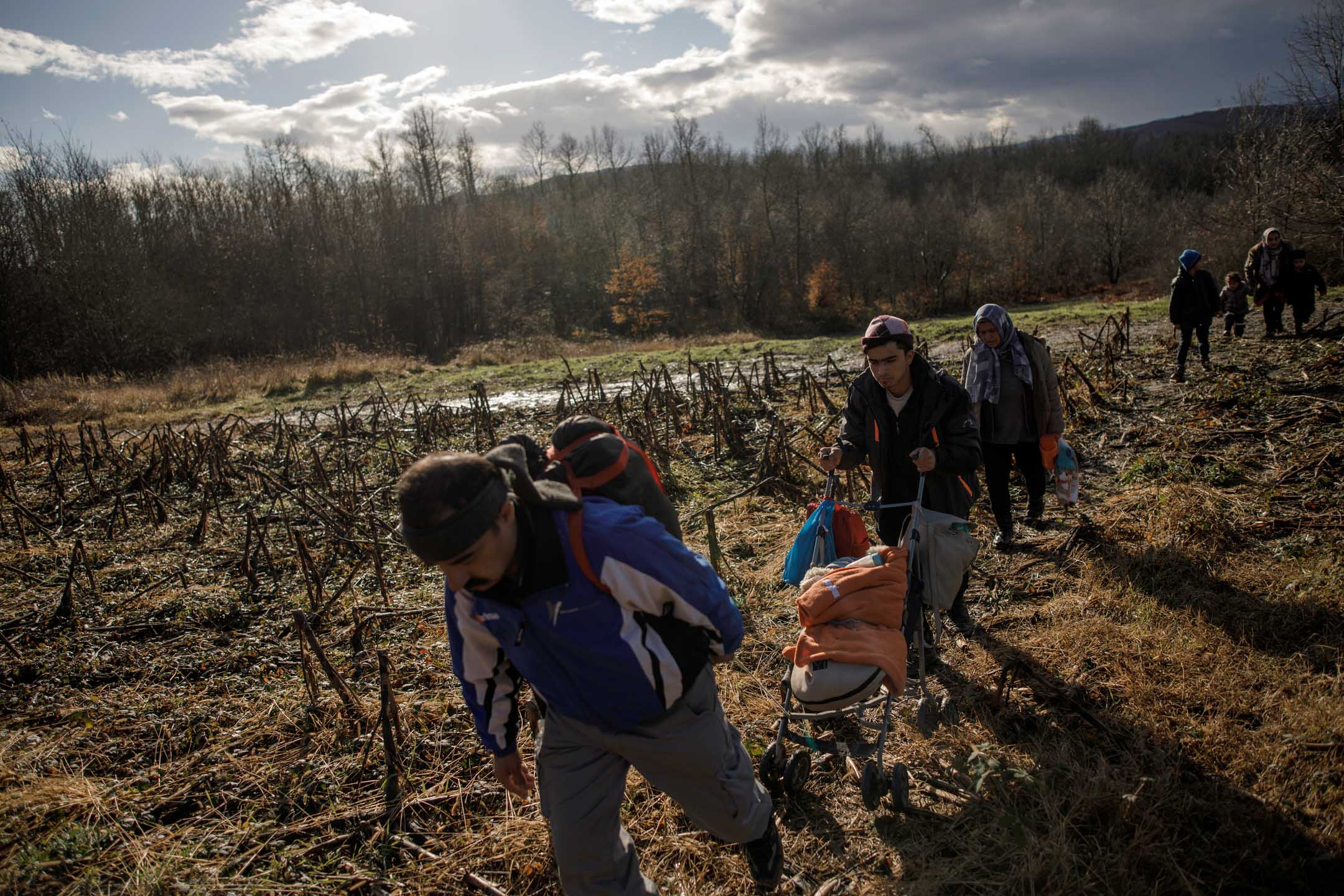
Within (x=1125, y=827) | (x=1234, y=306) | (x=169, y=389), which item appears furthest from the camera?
(x=169, y=389)

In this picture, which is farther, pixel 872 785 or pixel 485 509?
pixel 872 785

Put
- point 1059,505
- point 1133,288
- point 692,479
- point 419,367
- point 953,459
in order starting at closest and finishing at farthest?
point 953,459, point 1059,505, point 692,479, point 419,367, point 1133,288

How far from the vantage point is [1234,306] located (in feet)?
37.4

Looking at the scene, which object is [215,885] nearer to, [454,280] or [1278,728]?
[1278,728]

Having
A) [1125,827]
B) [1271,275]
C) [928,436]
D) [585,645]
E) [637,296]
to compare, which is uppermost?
[637,296]

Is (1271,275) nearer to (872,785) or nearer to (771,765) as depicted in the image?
(872,785)

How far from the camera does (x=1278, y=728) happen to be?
300 cm

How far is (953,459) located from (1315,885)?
194 cm

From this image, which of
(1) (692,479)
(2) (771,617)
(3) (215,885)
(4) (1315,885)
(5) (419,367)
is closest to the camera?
(4) (1315,885)

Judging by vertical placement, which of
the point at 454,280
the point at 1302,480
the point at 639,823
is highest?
the point at 454,280

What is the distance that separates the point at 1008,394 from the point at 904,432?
188 centimetres

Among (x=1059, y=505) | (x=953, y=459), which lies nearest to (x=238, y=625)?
(x=953, y=459)

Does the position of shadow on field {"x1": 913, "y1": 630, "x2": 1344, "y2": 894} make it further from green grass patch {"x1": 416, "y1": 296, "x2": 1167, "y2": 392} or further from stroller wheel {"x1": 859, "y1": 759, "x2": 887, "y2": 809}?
green grass patch {"x1": 416, "y1": 296, "x2": 1167, "y2": 392}

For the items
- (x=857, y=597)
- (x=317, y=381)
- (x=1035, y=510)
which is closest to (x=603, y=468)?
(x=857, y=597)
